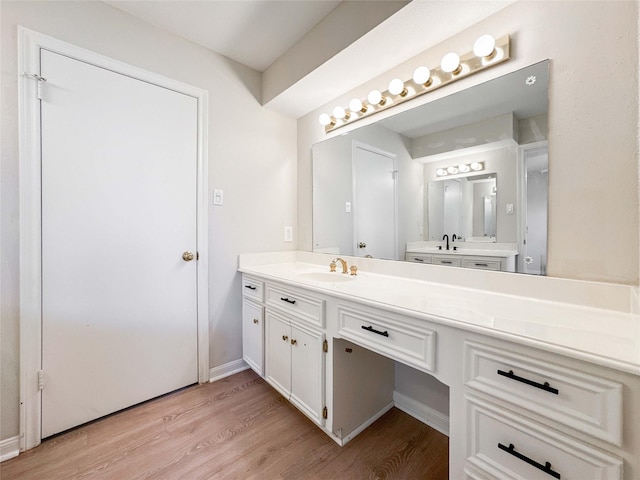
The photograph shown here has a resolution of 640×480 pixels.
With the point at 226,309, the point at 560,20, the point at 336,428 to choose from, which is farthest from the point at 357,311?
the point at 560,20

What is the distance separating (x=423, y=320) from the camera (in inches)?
37.1

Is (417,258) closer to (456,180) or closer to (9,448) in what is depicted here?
(456,180)

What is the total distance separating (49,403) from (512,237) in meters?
2.45

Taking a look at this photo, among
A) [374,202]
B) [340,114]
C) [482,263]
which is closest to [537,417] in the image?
[482,263]

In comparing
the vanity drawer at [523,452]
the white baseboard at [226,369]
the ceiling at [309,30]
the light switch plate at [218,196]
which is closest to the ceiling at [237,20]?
the ceiling at [309,30]

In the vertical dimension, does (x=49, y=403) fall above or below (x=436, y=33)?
below

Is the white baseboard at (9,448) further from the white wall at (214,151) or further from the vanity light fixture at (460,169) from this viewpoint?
the vanity light fixture at (460,169)

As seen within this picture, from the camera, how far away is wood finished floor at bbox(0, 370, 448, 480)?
120 centimetres

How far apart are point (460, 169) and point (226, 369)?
2054 millimetres

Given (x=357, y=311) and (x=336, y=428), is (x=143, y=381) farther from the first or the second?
(x=357, y=311)

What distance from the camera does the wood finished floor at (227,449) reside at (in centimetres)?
120

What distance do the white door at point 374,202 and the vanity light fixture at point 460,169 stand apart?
0.94ft

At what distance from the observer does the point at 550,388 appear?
27.3 inches

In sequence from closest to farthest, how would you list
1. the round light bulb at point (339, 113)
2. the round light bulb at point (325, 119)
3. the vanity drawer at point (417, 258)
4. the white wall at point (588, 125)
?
the white wall at point (588, 125), the vanity drawer at point (417, 258), the round light bulb at point (339, 113), the round light bulb at point (325, 119)
